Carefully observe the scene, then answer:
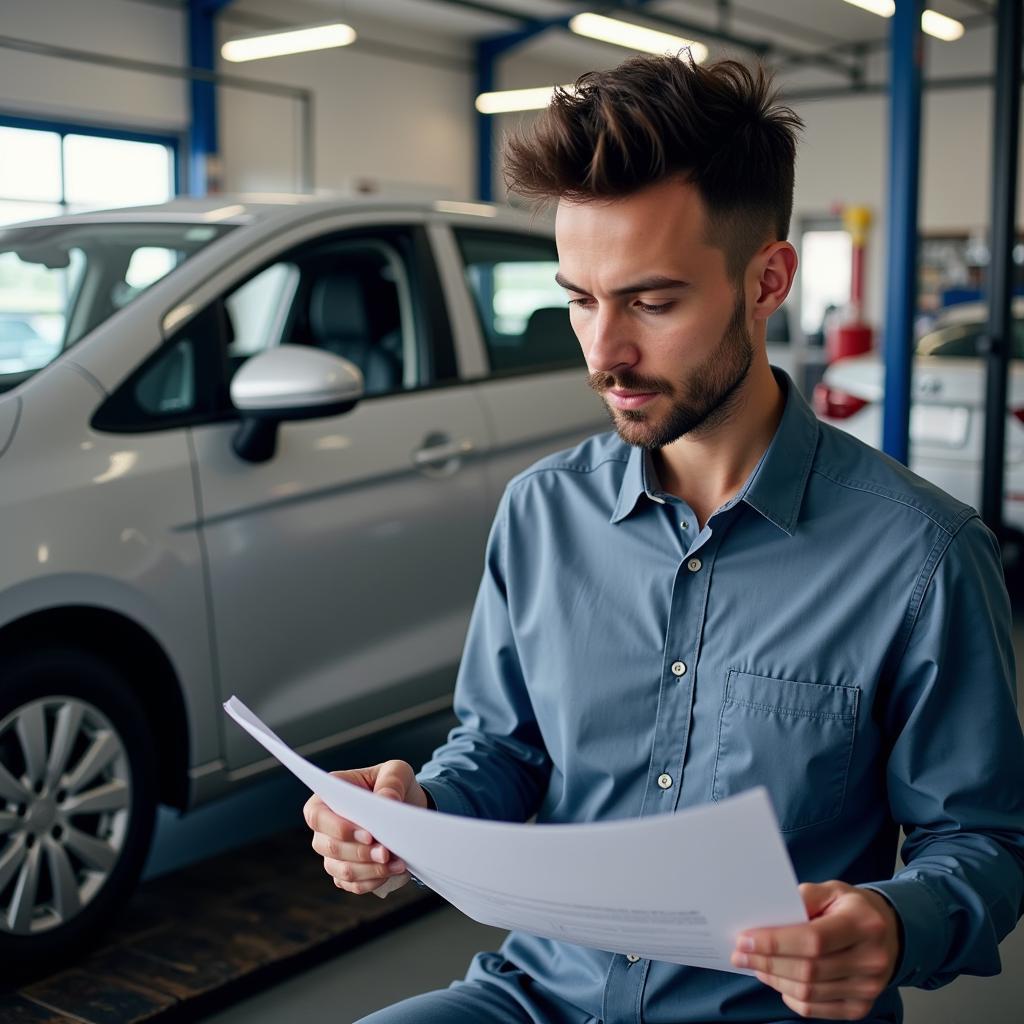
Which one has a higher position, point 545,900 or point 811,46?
point 811,46

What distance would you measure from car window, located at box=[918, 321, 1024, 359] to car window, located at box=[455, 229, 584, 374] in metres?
2.67

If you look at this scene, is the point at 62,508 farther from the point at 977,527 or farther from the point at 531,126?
the point at 977,527

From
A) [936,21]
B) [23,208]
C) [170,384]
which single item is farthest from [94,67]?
[170,384]

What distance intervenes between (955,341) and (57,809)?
4583 mm

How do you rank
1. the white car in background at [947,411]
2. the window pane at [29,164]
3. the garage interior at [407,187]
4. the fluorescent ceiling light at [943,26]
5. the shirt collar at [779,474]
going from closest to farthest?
the shirt collar at [779,474], the garage interior at [407,187], the white car in background at [947,411], the window pane at [29,164], the fluorescent ceiling light at [943,26]

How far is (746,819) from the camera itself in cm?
81

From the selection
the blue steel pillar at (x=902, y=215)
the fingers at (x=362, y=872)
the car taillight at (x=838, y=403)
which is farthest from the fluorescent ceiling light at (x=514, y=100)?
the fingers at (x=362, y=872)

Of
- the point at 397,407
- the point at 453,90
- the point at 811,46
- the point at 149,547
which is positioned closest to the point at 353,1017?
the point at 149,547

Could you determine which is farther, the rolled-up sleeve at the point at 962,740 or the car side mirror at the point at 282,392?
the car side mirror at the point at 282,392

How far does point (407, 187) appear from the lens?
1381cm

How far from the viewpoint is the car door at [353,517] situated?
2.50m

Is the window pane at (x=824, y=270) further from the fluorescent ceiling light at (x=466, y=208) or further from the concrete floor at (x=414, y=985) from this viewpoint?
the concrete floor at (x=414, y=985)

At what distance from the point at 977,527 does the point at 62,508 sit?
1.55 m

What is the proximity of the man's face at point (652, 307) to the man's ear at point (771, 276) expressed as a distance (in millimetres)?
42
